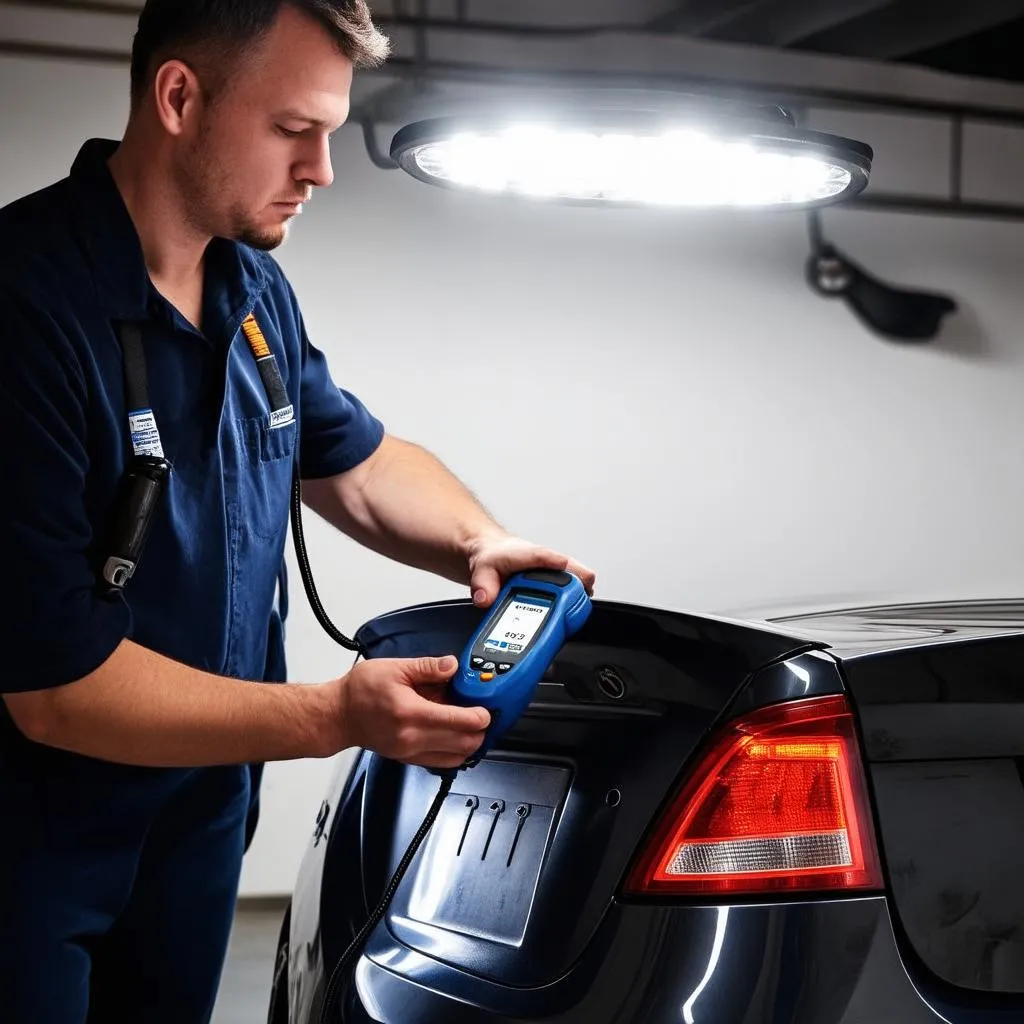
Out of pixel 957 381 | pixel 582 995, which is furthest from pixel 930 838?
pixel 957 381

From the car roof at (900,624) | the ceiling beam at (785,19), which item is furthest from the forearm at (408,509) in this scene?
the ceiling beam at (785,19)

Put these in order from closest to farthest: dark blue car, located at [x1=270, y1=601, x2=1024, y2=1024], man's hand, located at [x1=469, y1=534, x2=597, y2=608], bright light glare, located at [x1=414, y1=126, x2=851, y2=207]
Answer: dark blue car, located at [x1=270, y1=601, x2=1024, y2=1024]
man's hand, located at [x1=469, y1=534, x2=597, y2=608]
bright light glare, located at [x1=414, y1=126, x2=851, y2=207]

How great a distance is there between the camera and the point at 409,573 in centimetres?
445

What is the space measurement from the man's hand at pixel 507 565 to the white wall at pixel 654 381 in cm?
293

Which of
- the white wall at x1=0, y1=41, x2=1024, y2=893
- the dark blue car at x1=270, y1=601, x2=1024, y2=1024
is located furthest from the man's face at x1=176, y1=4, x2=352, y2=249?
the white wall at x1=0, y1=41, x2=1024, y2=893

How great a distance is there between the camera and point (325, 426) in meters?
1.78

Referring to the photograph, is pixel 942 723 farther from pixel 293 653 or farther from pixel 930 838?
pixel 293 653

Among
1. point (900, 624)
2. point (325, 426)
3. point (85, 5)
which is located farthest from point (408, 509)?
point (85, 5)

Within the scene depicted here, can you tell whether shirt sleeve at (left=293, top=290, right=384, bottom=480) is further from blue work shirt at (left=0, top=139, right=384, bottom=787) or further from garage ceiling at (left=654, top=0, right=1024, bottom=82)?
garage ceiling at (left=654, top=0, right=1024, bottom=82)

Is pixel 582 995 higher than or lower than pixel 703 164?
lower

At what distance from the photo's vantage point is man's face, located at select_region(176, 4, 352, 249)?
1387 mm

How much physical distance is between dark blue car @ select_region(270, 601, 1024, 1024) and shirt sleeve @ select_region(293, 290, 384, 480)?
62 cm

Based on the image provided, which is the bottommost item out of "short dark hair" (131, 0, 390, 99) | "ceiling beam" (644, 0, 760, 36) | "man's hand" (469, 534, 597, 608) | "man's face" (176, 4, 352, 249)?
"man's hand" (469, 534, 597, 608)

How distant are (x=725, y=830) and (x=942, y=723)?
20 centimetres
